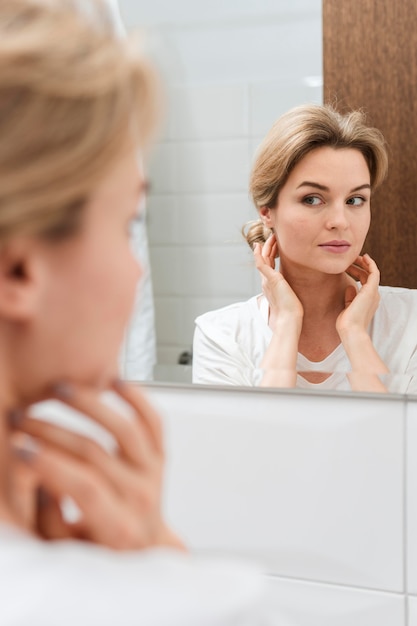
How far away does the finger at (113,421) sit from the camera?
16.0 inches

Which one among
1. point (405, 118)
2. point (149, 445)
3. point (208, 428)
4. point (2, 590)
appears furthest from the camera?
point (208, 428)

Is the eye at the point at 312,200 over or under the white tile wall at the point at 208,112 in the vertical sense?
under

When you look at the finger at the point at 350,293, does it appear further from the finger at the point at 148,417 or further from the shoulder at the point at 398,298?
the finger at the point at 148,417

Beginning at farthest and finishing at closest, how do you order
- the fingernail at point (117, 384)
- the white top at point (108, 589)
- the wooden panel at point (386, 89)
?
the wooden panel at point (386, 89) → the fingernail at point (117, 384) → the white top at point (108, 589)

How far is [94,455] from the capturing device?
0.41m

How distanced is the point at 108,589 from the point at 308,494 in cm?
55

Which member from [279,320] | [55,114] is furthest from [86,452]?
[279,320]

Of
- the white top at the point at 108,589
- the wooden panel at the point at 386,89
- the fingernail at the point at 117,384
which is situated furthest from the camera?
the wooden panel at the point at 386,89

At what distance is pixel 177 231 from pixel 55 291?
536 mm

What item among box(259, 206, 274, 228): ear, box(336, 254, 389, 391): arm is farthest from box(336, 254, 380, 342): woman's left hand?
box(259, 206, 274, 228): ear

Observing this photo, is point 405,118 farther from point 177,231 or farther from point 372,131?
point 177,231

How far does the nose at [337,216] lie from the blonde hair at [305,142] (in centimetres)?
4

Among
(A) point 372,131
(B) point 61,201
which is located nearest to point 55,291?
(B) point 61,201

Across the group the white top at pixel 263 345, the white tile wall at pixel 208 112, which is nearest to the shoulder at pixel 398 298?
the white top at pixel 263 345
